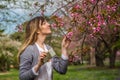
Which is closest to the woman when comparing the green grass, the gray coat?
the gray coat

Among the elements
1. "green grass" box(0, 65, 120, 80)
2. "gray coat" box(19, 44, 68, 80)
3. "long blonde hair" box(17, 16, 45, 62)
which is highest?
"long blonde hair" box(17, 16, 45, 62)

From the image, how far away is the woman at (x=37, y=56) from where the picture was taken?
4.67 m

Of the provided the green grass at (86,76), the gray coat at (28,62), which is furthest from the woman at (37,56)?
the green grass at (86,76)

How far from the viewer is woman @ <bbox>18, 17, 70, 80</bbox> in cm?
467

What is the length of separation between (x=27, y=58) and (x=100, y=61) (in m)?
38.7

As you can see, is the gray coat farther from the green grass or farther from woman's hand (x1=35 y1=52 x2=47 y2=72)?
the green grass

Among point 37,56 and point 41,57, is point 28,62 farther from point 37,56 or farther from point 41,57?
point 41,57

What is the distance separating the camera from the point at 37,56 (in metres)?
4.75

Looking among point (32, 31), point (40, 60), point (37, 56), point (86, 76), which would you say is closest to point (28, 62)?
point (37, 56)

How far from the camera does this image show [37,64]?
4.60m

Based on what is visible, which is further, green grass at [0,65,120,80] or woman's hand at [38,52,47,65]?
green grass at [0,65,120,80]

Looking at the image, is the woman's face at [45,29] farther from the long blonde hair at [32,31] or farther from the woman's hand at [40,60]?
the woman's hand at [40,60]

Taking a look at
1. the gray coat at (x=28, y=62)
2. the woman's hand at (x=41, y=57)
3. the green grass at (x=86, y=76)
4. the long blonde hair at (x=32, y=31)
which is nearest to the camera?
the woman's hand at (x=41, y=57)

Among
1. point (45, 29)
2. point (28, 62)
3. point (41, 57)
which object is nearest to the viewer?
point (41, 57)
